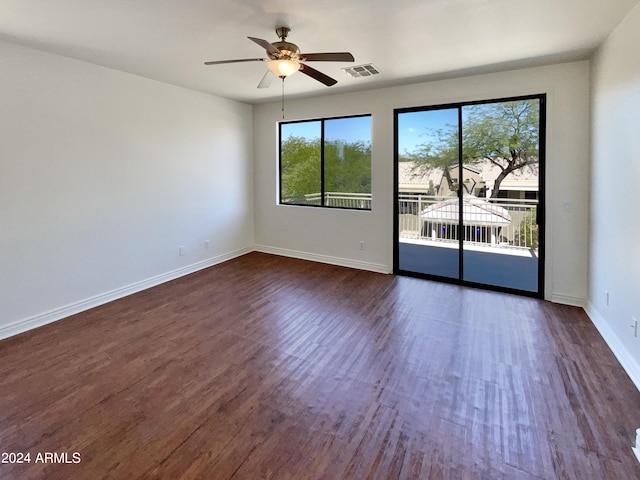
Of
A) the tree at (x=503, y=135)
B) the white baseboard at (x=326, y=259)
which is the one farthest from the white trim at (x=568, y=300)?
Answer: the white baseboard at (x=326, y=259)

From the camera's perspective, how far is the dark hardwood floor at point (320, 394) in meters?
1.77

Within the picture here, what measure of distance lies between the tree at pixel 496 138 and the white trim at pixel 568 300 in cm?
139

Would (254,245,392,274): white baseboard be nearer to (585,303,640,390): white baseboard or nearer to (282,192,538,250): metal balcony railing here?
(282,192,538,250): metal balcony railing

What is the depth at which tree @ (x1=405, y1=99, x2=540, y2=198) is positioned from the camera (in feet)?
13.4

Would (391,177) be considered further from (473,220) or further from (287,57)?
(287,57)

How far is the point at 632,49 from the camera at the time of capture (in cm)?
249

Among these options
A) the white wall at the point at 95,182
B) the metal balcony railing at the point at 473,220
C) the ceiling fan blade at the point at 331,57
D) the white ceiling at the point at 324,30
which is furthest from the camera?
the metal balcony railing at the point at 473,220

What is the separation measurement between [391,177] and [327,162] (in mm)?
1190

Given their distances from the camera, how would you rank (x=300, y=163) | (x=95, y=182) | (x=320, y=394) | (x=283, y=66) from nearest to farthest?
(x=320, y=394), (x=283, y=66), (x=95, y=182), (x=300, y=163)

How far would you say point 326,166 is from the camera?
5.61 m

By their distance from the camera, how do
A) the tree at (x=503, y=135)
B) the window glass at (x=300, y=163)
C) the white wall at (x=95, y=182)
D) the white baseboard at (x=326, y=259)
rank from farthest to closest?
1. the window glass at (x=300, y=163)
2. the white baseboard at (x=326, y=259)
3. the tree at (x=503, y=135)
4. the white wall at (x=95, y=182)

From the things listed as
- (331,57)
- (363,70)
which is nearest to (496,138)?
(363,70)

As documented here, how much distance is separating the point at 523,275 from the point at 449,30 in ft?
10.8

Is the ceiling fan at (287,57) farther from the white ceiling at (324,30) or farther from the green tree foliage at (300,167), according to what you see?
the green tree foliage at (300,167)
